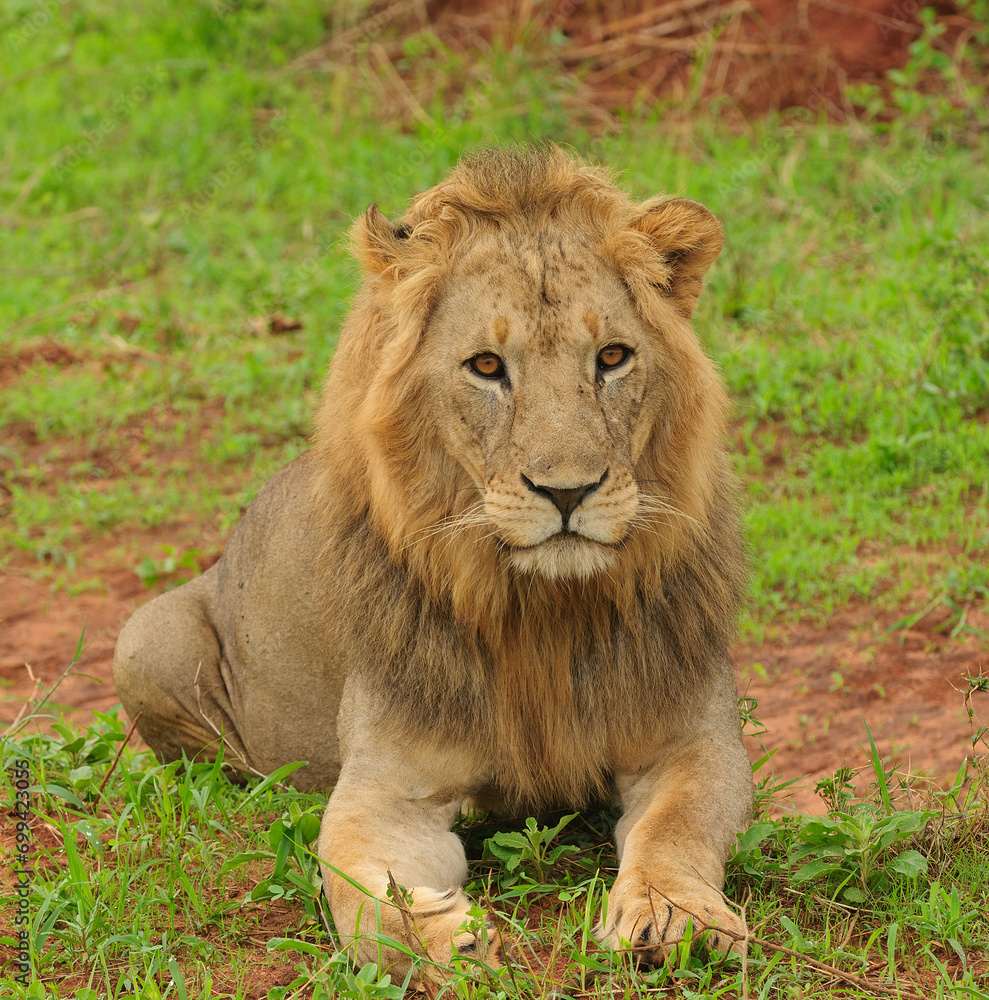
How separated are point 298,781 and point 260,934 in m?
1.01

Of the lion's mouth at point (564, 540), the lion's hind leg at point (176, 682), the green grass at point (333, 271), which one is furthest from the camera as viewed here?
the green grass at point (333, 271)

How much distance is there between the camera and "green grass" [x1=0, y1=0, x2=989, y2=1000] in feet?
10.1

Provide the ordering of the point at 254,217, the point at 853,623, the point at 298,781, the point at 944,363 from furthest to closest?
1. the point at 254,217
2. the point at 944,363
3. the point at 853,623
4. the point at 298,781

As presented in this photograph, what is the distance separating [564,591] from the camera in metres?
3.36

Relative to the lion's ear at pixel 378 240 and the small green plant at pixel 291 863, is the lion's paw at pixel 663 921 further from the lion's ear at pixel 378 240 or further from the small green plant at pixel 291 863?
the lion's ear at pixel 378 240

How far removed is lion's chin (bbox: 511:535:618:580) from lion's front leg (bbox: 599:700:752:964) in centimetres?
65

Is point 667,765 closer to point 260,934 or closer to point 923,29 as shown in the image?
point 260,934

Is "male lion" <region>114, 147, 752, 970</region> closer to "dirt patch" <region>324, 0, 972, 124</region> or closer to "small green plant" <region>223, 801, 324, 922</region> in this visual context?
"small green plant" <region>223, 801, 324, 922</region>

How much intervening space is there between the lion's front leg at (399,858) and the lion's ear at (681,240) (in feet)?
4.45

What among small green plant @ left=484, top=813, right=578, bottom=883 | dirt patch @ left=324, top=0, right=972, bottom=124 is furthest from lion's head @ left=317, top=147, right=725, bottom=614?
dirt patch @ left=324, top=0, right=972, bottom=124

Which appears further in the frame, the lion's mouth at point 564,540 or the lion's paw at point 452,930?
the lion's mouth at point 564,540

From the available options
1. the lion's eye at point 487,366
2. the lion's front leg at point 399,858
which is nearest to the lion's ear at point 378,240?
the lion's eye at point 487,366

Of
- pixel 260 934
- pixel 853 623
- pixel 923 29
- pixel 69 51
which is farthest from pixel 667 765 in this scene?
pixel 69 51

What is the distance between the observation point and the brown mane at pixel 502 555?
10.8 ft
